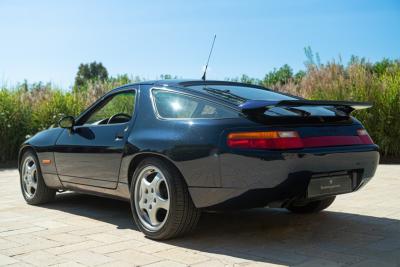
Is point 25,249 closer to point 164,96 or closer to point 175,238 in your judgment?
point 175,238

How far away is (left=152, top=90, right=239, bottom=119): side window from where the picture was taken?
4285 millimetres

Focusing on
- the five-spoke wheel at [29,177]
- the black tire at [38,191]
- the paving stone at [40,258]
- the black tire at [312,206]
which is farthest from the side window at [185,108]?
the five-spoke wheel at [29,177]

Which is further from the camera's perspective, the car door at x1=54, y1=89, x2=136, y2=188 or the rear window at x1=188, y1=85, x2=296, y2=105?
the car door at x1=54, y1=89, x2=136, y2=188

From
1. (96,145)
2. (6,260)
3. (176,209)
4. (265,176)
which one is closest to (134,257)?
(176,209)

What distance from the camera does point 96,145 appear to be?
5.26 metres

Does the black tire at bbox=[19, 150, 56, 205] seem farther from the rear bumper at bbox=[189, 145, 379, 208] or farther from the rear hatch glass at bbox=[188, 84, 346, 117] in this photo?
the rear bumper at bbox=[189, 145, 379, 208]

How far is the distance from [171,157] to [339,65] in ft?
28.5

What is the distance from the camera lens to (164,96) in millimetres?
4875

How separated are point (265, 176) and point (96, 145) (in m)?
2.00

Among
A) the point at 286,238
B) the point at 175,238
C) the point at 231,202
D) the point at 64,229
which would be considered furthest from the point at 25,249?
the point at 286,238

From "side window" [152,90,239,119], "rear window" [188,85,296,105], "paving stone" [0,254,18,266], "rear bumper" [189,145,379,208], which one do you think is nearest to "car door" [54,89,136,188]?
"side window" [152,90,239,119]

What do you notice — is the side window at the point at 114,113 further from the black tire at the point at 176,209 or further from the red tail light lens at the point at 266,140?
the red tail light lens at the point at 266,140

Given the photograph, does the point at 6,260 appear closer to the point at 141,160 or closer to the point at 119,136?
the point at 141,160

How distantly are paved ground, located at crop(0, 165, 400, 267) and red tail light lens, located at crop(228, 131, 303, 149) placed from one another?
82cm
